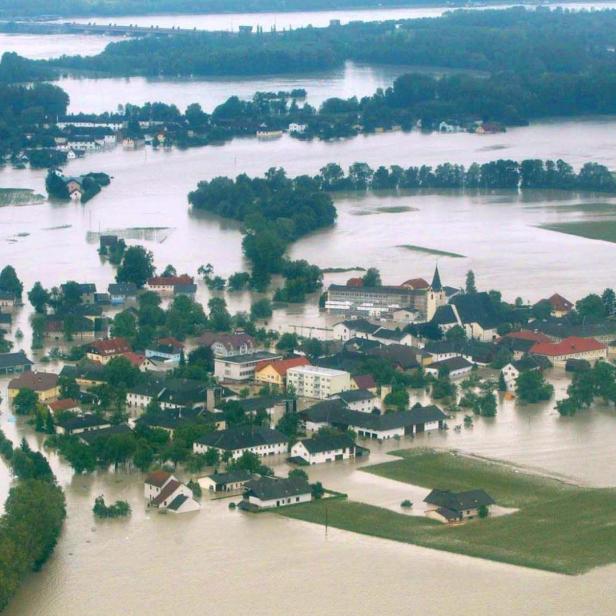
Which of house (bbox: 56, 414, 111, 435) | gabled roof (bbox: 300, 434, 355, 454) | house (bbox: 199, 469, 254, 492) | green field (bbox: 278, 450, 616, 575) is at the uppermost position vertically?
house (bbox: 56, 414, 111, 435)

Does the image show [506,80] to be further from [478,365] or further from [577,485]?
[577,485]

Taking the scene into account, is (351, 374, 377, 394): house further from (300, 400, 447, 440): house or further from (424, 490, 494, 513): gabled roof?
(424, 490, 494, 513): gabled roof

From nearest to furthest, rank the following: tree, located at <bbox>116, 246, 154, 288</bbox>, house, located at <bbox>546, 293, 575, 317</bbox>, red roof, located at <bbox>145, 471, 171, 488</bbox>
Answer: red roof, located at <bbox>145, 471, 171, 488</bbox>
house, located at <bbox>546, 293, 575, 317</bbox>
tree, located at <bbox>116, 246, 154, 288</bbox>

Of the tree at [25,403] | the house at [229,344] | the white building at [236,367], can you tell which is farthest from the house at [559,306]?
the tree at [25,403]

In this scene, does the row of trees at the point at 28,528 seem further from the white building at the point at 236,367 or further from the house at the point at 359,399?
the white building at the point at 236,367

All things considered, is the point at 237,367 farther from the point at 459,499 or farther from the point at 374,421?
the point at 459,499

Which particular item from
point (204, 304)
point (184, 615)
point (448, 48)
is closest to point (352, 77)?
point (448, 48)

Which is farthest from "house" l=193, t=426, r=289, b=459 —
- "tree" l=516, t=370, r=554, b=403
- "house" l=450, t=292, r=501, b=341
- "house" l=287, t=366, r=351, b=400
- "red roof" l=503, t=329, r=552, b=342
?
"house" l=450, t=292, r=501, b=341
